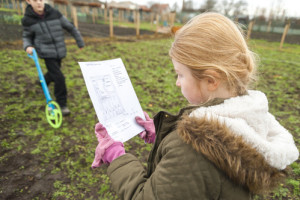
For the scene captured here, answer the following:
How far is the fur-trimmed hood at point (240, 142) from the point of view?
0.74m

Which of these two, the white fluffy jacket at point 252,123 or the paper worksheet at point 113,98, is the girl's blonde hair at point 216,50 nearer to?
the white fluffy jacket at point 252,123

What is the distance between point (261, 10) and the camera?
2867cm

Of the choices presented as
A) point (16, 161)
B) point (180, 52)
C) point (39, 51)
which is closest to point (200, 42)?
point (180, 52)

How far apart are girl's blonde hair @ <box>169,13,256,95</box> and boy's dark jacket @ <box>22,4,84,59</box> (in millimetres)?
3070

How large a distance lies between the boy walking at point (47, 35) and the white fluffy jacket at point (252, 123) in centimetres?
314

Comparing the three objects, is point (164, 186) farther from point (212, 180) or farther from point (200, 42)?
point (200, 42)

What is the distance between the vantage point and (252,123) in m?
0.79

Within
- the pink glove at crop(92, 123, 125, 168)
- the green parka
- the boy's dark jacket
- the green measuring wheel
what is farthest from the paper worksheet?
the boy's dark jacket

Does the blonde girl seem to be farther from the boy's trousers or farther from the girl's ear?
the boy's trousers

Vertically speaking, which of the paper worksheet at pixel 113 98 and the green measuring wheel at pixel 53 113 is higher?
the paper worksheet at pixel 113 98

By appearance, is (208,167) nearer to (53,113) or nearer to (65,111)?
(53,113)

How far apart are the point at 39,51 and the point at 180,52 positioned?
3.13 meters

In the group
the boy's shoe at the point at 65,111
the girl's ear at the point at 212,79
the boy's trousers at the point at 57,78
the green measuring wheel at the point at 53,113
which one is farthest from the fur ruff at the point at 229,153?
the boy's trousers at the point at 57,78

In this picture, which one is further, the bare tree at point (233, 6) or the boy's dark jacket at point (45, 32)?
the bare tree at point (233, 6)
